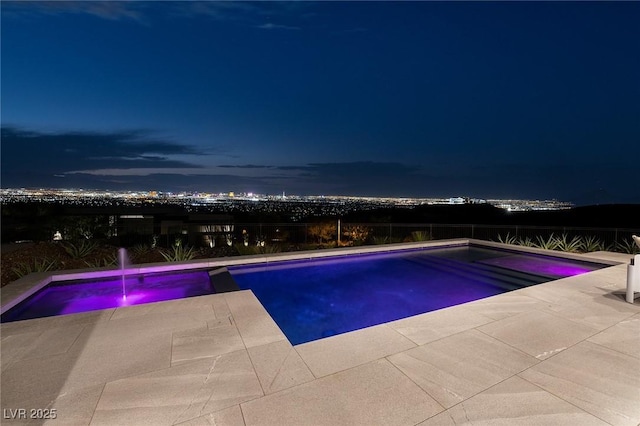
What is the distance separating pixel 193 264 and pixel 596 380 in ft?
20.2

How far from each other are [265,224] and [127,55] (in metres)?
11.4

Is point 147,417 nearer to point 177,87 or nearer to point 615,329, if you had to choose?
point 615,329

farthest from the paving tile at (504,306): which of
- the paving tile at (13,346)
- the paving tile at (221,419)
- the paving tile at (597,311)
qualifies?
the paving tile at (13,346)

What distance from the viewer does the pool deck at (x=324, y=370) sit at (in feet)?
A: 6.53

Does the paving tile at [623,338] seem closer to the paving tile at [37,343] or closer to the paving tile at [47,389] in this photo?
the paving tile at [47,389]

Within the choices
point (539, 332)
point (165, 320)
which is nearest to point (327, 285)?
point (165, 320)

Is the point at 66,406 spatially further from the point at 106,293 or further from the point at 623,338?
the point at 623,338

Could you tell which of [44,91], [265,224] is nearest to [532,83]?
[265,224]

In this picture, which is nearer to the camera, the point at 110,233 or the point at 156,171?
the point at 110,233

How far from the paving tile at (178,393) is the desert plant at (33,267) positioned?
4975mm

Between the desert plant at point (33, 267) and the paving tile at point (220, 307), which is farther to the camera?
the desert plant at point (33, 267)

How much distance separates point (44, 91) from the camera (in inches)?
672

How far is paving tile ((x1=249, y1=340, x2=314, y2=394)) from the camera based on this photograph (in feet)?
7.54

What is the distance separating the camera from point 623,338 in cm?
309
